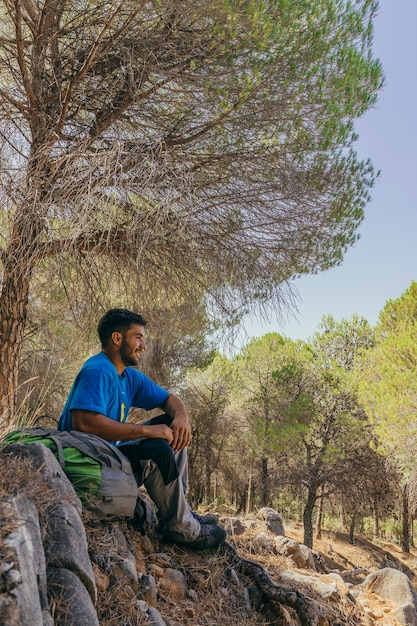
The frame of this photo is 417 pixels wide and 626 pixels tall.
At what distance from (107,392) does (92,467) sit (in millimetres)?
457

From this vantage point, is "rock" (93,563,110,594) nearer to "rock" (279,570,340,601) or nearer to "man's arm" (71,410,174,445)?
"man's arm" (71,410,174,445)

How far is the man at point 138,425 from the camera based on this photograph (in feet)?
9.94

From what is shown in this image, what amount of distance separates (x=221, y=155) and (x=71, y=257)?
83.2 inches

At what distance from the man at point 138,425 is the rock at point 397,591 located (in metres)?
2.54

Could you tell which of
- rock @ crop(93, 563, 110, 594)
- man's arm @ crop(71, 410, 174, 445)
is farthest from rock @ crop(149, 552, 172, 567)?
man's arm @ crop(71, 410, 174, 445)

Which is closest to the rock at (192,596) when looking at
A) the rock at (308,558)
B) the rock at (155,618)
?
the rock at (155,618)

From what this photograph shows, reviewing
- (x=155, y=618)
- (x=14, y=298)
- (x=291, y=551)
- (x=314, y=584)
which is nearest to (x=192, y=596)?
(x=155, y=618)

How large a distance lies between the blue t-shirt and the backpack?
0.19 meters

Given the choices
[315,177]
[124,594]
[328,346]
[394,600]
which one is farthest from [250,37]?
[328,346]

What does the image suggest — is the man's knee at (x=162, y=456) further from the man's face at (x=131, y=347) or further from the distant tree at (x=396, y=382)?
the distant tree at (x=396, y=382)

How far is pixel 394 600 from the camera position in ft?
17.6

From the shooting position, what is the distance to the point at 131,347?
137 inches

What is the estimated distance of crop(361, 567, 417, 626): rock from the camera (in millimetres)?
4939

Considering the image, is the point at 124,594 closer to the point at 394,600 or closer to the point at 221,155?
Answer: the point at 394,600
